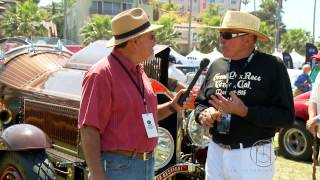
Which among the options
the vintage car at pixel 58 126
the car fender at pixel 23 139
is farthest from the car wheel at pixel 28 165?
the car fender at pixel 23 139

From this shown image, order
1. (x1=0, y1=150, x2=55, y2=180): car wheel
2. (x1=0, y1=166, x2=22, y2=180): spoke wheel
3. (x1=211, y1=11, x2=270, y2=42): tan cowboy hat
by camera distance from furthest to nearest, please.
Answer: (x1=0, y1=166, x2=22, y2=180): spoke wheel
(x1=0, y1=150, x2=55, y2=180): car wheel
(x1=211, y1=11, x2=270, y2=42): tan cowboy hat

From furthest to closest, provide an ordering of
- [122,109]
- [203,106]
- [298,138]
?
[298,138]
[203,106]
[122,109]

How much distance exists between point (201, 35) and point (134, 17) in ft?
200

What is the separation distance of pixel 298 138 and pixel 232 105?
20.5ft

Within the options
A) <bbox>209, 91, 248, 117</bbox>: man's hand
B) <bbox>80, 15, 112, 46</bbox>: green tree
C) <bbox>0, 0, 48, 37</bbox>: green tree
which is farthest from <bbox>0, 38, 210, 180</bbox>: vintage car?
<bbox>0, 0, 48, 37</bbox>: green tree

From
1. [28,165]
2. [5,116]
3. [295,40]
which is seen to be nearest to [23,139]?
[28,165]

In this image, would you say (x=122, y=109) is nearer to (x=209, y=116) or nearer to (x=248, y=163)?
(x=209, y=116)

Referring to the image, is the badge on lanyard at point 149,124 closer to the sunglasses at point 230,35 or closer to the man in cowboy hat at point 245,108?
the man in cowboy hat at point 245,108

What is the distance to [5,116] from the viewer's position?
612 centimetres

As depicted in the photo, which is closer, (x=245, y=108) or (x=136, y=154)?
(x=136, y=154)

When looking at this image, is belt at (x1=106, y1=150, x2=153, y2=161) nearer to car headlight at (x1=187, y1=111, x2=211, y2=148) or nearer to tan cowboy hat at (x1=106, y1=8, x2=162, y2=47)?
tan cowboy hat at (x1=106, y1=8, x2=162, y2=47)

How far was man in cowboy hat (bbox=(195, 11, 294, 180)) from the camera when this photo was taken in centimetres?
349

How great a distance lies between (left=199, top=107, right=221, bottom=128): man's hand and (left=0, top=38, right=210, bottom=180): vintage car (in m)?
1.09

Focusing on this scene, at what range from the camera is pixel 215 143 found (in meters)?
3.72
